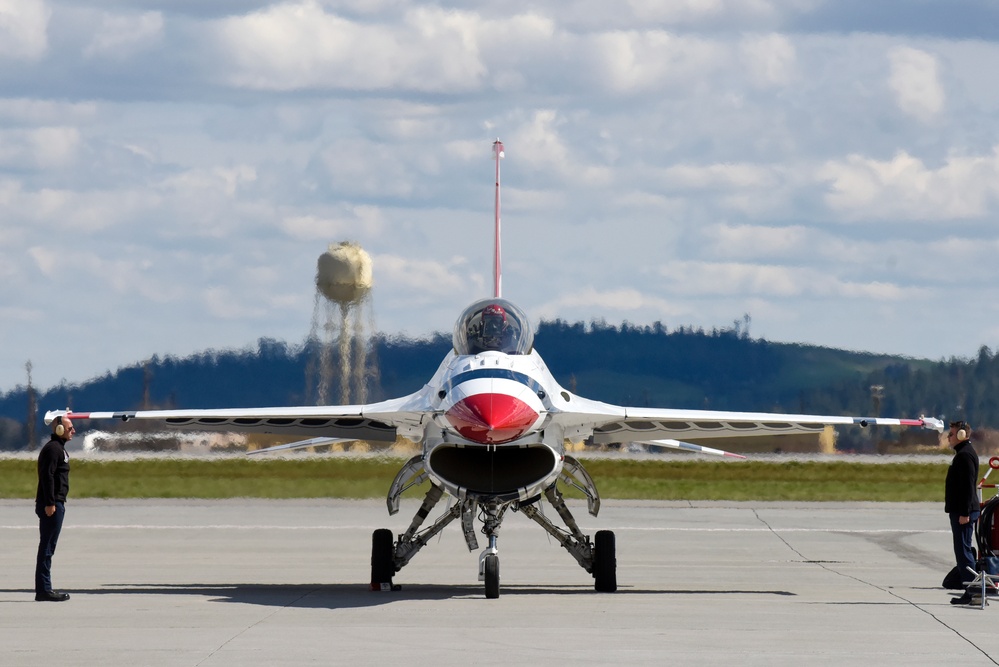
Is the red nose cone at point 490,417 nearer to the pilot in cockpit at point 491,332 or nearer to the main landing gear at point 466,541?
the pilot in cockpit at point 491,332

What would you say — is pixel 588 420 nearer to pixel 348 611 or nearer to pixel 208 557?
pixel 348 611

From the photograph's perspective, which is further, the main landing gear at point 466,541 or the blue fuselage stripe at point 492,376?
the main landing gear at point 466,541

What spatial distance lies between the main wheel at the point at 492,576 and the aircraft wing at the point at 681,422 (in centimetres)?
157

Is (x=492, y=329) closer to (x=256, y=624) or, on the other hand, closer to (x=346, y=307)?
(x=256, y=624)

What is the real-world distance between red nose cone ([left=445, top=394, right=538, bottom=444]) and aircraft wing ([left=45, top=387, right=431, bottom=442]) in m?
1.14

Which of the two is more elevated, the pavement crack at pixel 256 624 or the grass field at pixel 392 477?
the pavement crack at pixel 256 624

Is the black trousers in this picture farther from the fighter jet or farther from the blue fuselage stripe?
the blue fuselage stripe

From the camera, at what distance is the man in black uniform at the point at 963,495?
16.2m

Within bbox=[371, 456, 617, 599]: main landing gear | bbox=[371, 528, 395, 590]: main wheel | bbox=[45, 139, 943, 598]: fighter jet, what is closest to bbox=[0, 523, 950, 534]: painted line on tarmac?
bbox=[45, 139, 943, 598]: fighter jet

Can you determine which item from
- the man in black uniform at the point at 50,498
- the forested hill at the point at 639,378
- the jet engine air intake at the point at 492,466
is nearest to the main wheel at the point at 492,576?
the jet engine air intake at the point at 492,466

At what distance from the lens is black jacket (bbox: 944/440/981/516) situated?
16.2 meters

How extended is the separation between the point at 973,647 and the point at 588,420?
540 centimetres

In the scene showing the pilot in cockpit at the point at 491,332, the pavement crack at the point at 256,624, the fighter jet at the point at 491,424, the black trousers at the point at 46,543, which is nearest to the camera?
the pavement crack at the point at 256,624

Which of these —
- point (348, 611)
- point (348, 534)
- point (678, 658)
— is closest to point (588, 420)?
point (348, 611)
